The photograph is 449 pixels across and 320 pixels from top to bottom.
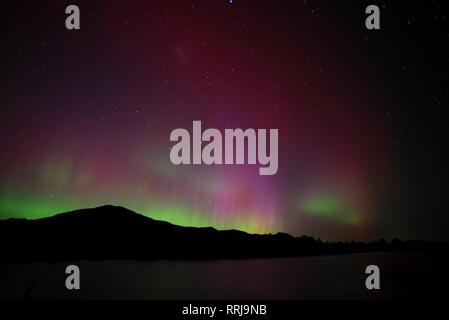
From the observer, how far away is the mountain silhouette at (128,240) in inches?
2653

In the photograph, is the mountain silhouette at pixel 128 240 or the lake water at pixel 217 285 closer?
the lake water at pixel 217 285

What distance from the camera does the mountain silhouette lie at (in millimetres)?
67375

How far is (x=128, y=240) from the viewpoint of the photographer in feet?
268

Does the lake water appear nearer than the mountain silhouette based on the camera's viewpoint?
Yes

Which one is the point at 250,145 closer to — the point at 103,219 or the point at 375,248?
the point at 103,219

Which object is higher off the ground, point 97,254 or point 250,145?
point 250,145

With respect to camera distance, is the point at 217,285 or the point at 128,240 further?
the point at 128,240

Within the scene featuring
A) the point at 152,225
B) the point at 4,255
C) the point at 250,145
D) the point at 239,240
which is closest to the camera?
the point at 250,145
